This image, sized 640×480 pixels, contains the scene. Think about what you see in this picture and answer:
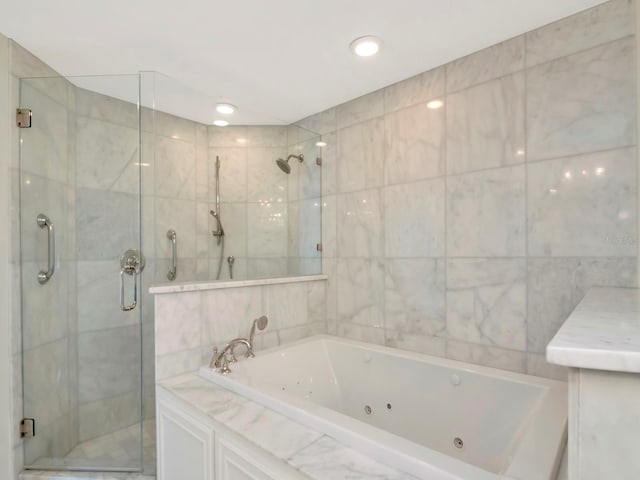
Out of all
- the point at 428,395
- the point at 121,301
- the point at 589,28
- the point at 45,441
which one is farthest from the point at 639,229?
the point at 45,441

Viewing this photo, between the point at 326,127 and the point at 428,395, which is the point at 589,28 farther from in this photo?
the point at 428,395

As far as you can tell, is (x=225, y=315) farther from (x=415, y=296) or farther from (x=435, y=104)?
(x=435, y=104)

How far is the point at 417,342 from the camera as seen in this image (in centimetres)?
213

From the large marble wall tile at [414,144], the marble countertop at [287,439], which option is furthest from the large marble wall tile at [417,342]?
the marble countertop at [287,439]

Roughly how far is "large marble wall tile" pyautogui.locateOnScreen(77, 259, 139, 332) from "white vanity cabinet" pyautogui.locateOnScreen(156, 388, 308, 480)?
2.55 ft

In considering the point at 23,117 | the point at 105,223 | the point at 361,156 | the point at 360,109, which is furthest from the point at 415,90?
the point at 23,117

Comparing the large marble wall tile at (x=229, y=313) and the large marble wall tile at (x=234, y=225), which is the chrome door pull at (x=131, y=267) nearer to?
the large marble wall tile at (x=229, y=313)

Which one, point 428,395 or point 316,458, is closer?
point 316,458

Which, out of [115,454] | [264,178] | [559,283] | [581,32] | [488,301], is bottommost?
[115,454]

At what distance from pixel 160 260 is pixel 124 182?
21.6 inches

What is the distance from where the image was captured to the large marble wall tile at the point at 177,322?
1.78m

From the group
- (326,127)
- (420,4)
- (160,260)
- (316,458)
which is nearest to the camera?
(316,458)

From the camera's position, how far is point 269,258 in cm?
276

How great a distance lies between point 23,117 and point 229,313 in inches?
60.2
